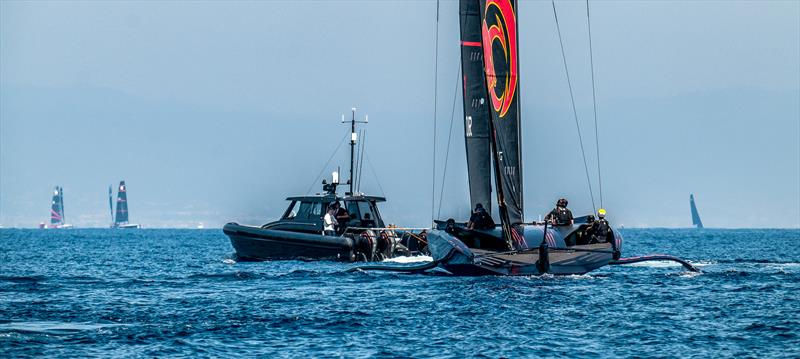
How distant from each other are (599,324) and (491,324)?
2.27 m

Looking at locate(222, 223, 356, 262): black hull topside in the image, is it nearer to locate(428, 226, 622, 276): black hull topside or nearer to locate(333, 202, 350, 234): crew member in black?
locate(333, 202, 350, 234): crew member in black

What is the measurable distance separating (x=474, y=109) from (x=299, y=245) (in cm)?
1102

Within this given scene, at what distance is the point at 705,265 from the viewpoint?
4575 cm

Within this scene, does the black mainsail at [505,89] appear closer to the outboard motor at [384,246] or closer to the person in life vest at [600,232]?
the person in life vest at [600,232]

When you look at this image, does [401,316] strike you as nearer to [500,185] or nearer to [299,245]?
[500,185]

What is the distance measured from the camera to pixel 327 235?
4806cm

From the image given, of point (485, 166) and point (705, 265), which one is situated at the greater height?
point (485, 166)

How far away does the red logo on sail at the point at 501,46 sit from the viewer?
122 feet

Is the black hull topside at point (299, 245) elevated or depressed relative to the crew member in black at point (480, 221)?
depressed

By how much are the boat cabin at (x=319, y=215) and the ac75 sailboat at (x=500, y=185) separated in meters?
10.5

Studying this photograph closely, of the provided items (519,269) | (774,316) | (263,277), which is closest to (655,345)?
(774,316)

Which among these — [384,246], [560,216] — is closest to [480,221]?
[560,216]

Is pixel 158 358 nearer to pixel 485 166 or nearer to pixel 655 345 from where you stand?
pixel 655 345

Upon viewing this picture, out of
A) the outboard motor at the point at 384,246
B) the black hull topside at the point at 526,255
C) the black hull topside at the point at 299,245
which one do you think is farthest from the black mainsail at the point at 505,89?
the outboard motor at the point at 384,246
